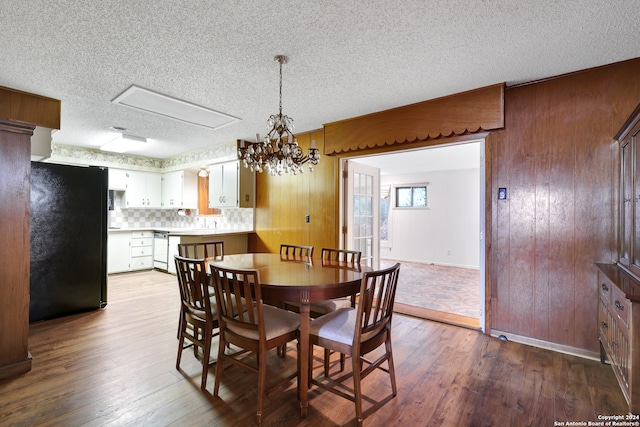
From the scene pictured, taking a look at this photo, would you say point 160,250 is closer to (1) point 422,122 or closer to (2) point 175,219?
(2) point 175,219

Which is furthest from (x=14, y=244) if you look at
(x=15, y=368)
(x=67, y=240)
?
(x=67, y=240)

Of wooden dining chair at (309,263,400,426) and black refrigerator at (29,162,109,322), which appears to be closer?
wooden dining chair at (309,263,400,426)

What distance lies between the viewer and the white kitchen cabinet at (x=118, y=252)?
548 cm

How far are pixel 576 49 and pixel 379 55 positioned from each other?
146cm

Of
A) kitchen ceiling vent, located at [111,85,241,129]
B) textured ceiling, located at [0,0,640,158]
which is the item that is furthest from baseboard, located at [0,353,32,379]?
kitchen ceiling vent, located at [111,85,241,129]

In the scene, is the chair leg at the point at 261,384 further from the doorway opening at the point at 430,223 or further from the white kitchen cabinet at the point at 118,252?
the white kitchen cabinet at the point at 118,252

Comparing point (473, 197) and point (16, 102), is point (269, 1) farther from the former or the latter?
point (473, 197)

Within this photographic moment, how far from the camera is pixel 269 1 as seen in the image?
1.74 m

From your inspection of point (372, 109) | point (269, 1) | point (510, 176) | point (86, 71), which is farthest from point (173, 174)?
point (510, 176)

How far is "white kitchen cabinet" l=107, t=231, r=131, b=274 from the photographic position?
548 centimetres

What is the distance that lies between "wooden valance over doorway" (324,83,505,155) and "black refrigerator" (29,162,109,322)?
10.1 feet

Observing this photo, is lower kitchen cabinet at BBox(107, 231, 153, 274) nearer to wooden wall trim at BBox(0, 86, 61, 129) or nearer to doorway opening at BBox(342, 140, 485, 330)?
wooden wall trim at BBox(0, 86, 61, 129)

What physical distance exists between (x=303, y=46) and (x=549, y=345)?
10.8ft

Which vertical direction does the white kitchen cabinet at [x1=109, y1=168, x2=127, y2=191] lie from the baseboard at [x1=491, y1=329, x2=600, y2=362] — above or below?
above
